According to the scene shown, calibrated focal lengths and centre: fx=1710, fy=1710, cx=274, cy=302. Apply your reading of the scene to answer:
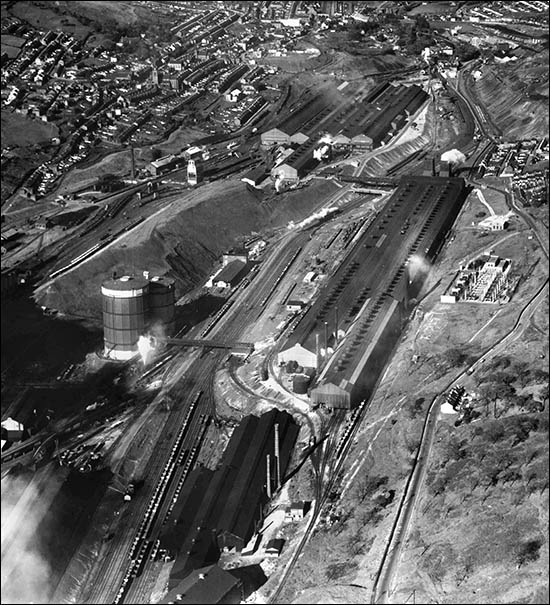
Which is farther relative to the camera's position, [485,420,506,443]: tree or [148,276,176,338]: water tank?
[148,276,176,338]: water tank

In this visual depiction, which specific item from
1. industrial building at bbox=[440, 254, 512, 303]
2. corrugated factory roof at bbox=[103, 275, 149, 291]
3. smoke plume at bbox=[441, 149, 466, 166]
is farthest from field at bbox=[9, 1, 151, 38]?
industrial building at bbox=[440, 254, 512, 303]

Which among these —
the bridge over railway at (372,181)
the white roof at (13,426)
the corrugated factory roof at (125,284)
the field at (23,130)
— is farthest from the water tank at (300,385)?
the field at (23,130)

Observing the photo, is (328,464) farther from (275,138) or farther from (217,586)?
(275,138)

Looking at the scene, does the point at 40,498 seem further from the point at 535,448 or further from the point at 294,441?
the point at 535,448

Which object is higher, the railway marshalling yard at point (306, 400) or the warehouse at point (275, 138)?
the railway marshalling yard at point (306, 400)

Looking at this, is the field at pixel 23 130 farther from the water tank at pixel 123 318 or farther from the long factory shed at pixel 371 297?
the water tank at pixel 123 318

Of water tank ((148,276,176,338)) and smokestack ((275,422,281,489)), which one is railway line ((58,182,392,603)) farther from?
water tank ((148,276,176,338))
